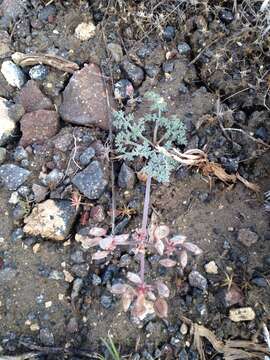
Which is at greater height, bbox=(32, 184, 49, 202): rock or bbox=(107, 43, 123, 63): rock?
bbox=(107, 43, 123, 63): rock

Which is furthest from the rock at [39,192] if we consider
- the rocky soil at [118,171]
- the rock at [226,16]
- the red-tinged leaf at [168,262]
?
the rock at [226,16]

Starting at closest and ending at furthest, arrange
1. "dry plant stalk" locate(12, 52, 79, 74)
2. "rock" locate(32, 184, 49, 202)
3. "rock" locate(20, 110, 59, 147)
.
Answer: "rock" locate(32, 184, 49, 202) → "rock" locate(20, 110, 59, 147) → "dry plant stalk" locate(12, 52, 79, 74)

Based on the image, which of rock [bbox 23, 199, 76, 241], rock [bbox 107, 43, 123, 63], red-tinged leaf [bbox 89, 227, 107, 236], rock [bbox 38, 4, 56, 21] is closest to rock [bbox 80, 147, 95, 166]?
rock [bbox 23, 199, 76, 241]

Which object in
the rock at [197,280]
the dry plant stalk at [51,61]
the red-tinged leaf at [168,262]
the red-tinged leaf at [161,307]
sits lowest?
the rock at [197,280]

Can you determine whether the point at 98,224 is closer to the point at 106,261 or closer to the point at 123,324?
the point at 106,261

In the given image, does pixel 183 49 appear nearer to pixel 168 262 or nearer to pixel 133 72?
pixel 133 72

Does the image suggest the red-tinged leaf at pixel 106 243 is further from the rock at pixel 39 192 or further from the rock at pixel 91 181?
the rock at pixel 39 192

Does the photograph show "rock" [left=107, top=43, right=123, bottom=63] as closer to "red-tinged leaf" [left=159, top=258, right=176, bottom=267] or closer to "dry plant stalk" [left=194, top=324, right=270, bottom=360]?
"red-tinged leaf" [left=159, top=258, right=176, bottom=267]
